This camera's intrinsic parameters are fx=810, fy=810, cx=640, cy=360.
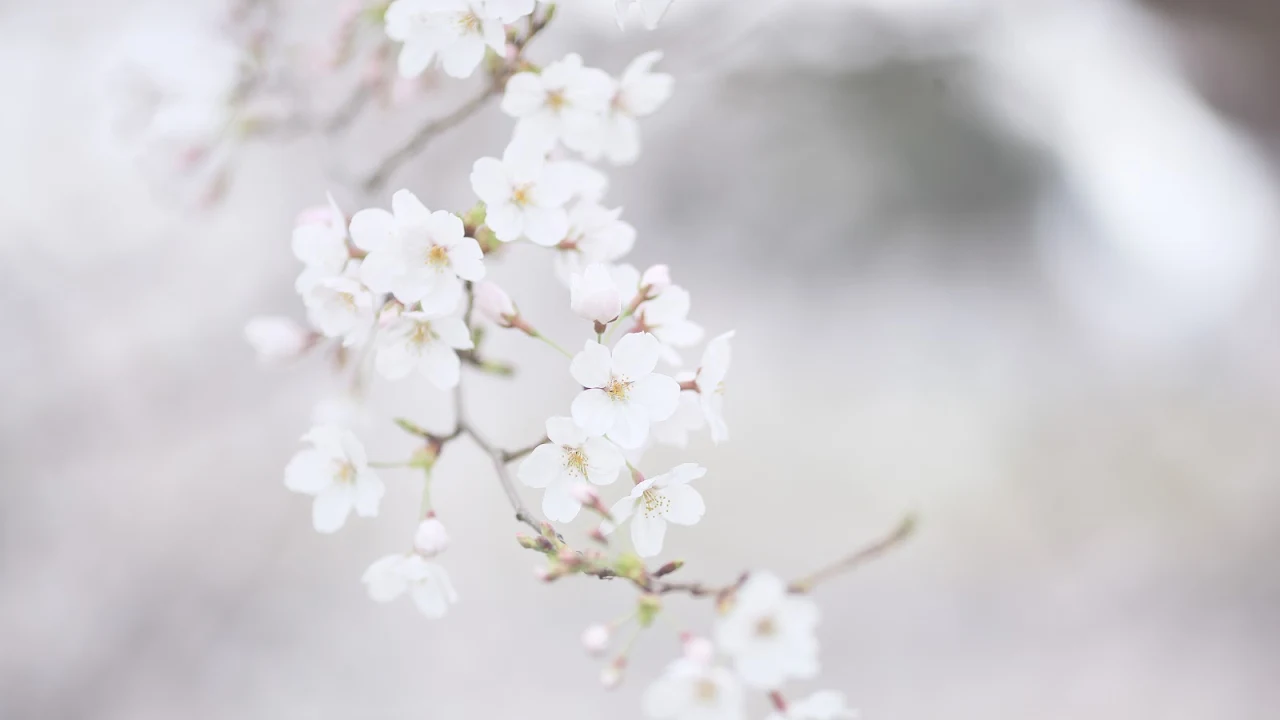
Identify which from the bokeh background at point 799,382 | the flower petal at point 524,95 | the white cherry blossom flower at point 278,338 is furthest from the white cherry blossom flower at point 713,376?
the bokeh background at point 799,382

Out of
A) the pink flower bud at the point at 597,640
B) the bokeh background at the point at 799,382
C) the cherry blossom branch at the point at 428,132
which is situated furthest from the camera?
the bokeh background at the point at 799,382

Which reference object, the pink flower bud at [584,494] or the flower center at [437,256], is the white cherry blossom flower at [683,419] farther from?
the flower center at [437,256]

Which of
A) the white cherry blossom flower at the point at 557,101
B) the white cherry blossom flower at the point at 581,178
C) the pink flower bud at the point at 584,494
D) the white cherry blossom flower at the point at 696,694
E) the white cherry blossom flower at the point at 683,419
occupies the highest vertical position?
the white cherry blossom flower at the point at 557,101

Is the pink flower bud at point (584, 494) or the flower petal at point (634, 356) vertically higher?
the flower petal at point (634, 356)

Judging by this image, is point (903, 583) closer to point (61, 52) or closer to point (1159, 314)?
point (1159, 314)

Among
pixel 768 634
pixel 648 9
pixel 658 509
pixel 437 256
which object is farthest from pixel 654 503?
pixel 648 9

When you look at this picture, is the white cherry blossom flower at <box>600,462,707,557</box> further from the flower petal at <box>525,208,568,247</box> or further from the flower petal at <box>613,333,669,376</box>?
the flower petal at <box>525,208,568,247</box>

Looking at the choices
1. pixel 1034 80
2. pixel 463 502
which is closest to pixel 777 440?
pixel 463 502
